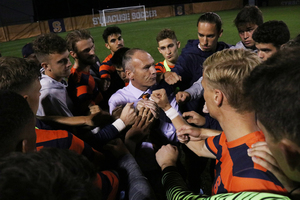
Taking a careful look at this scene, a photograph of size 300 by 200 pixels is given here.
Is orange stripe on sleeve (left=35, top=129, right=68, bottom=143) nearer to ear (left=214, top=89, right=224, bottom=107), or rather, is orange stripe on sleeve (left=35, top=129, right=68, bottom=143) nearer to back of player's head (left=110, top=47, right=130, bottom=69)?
ear (left=214, top=89, right=224, bottom=107)

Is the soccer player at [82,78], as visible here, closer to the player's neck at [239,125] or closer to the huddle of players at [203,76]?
the huddle of players at [203,76]

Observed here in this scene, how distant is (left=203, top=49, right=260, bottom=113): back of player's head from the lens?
4.38 feet

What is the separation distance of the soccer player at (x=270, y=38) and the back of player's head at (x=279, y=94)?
6.69 ft

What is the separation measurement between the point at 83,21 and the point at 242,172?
2775cm

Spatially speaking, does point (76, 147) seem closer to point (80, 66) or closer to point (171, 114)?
point (171, 114)

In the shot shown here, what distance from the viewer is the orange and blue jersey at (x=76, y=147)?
128cm

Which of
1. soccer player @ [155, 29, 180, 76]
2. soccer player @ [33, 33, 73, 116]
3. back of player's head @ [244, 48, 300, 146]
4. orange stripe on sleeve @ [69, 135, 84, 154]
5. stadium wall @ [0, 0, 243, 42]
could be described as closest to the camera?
back of player's head @ [244, 48, 300, 146]

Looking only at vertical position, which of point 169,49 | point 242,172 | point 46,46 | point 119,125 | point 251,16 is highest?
point 251,16

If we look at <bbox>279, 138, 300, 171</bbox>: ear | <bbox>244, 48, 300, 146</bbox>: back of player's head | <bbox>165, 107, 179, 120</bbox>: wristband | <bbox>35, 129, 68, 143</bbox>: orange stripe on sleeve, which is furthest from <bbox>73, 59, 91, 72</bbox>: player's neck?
<bbox>279, 138, 300, 171</bbox>: ear

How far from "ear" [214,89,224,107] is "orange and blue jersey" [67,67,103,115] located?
6.79 feet

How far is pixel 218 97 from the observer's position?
55.0 inches

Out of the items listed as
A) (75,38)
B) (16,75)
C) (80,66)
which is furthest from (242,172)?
(75,38)

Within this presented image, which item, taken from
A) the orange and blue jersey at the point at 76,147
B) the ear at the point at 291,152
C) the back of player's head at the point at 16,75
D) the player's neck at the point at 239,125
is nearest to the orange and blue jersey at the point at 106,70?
the back of player's head at the point at 16,75

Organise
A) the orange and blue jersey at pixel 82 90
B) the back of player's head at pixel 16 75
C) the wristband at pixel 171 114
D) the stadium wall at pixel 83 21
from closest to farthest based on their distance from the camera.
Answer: the back of player's head at pixel 16 75, the wristband at pixel 171 114, the orange and blue jersey at pixel 82 90, the stadium wall at pixel 83 21
